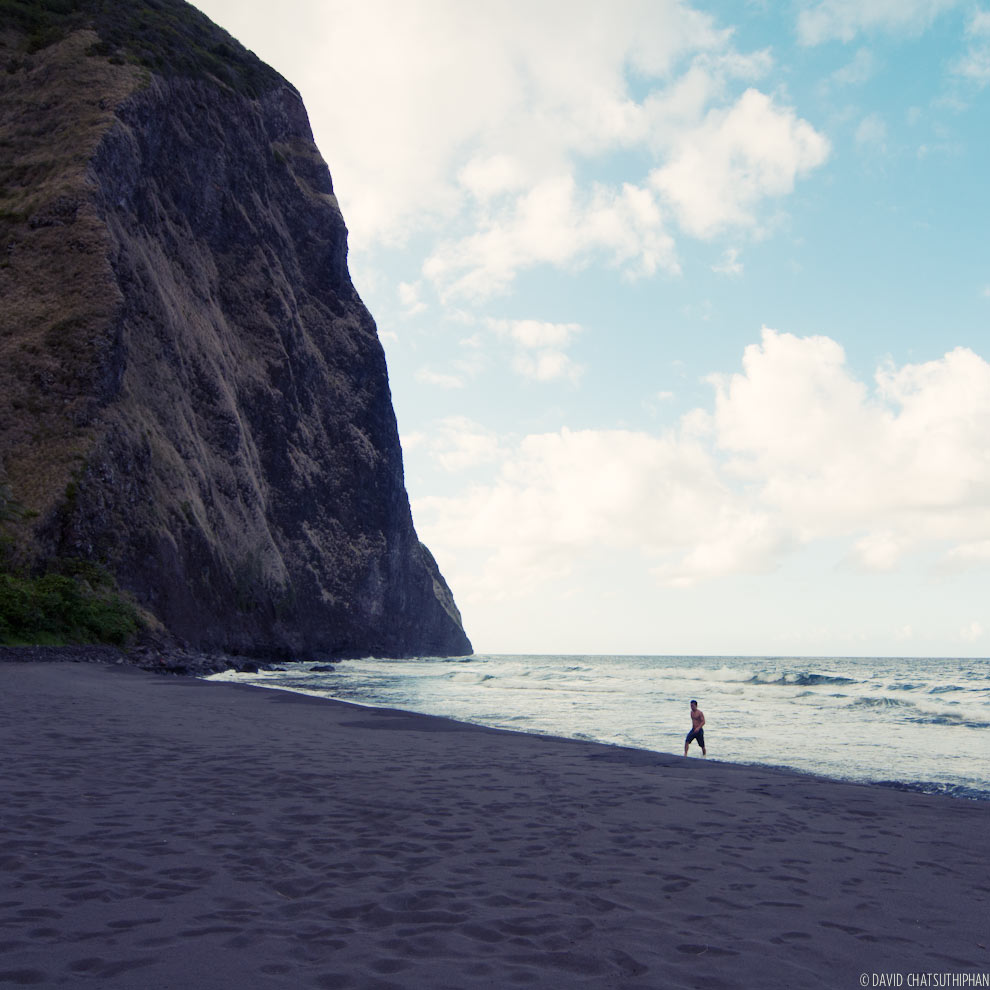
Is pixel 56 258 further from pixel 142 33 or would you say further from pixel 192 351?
pixel 142 33

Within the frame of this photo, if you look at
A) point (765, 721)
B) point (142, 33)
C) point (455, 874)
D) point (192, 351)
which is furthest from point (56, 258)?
point (455, 874)

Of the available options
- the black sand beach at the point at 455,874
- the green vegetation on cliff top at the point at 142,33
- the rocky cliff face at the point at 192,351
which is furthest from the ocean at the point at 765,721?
the green vegetation on cliff top at the point at 142,33

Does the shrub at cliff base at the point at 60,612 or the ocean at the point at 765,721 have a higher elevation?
the shrub at cliff base at the point at 60,612

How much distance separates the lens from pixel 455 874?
5594mm

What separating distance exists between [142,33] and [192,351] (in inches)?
1190

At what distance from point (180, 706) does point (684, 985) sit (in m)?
15.4

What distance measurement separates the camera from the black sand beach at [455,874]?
4.00 meters

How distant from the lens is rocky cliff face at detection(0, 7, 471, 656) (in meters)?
38.6

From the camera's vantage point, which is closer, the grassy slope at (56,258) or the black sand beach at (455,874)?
the black sand beach at (455,874)

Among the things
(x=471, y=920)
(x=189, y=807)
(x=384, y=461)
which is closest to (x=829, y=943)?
(x=471, y=920)

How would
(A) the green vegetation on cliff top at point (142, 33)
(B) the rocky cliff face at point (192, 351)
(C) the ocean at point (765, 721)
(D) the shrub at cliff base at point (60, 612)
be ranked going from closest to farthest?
(C) the ocean at point (765, 721) < (D) the shrub at cliff base at point (60, 612) < (B) the rocky cliff face at point (192, 351) < (A) the green vegetation on cliff top at point (142, 33)

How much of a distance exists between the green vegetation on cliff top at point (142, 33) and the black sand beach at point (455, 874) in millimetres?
61945

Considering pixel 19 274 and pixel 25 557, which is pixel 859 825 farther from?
pixel 19 274

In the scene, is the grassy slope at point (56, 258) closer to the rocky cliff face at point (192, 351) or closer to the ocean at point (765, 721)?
the rocky cliff face at point (192, 351)
